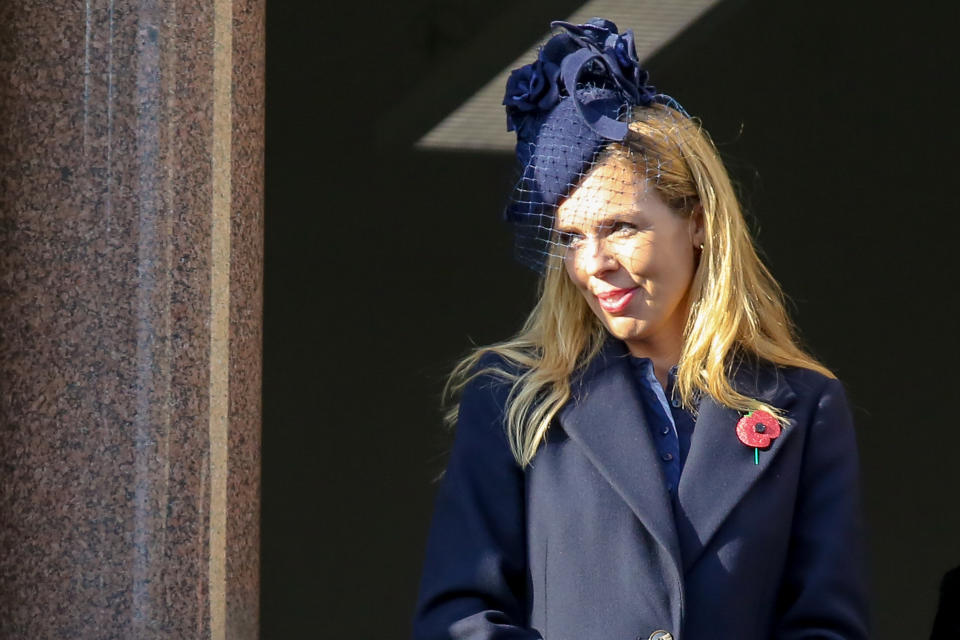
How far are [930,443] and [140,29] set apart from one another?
5.27 meters

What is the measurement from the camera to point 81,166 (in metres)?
2.67

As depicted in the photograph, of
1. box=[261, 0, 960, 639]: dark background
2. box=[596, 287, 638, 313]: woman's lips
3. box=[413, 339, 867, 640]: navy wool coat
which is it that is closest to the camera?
box=[413, 339, 867, 640]: navy wool coat

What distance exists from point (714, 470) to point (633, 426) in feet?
0.53

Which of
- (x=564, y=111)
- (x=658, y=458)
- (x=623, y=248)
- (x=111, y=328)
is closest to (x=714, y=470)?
(x=658, y=458)

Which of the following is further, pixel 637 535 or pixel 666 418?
pixel 666 418

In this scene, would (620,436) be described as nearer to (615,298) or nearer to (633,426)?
(633,426)

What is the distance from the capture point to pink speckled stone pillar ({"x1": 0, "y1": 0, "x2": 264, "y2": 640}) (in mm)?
2629

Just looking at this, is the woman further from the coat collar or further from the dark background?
the dark background

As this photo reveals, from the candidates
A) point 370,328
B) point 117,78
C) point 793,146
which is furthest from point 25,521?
point 793,146

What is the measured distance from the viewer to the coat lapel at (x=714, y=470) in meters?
2.38

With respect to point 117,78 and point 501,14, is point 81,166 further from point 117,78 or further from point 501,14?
point 501,14

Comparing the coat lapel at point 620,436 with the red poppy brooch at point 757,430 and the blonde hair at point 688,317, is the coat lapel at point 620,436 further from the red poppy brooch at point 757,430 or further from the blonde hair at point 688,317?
the red poppy brooch at point 757,430

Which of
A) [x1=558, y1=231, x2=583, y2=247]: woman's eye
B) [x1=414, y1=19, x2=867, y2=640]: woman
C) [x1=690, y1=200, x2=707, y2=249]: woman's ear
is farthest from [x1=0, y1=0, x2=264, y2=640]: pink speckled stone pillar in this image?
[x1=690, y1=200, x2=707, y2=249]: woman's ear

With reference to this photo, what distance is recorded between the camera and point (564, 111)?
8.20 ft
